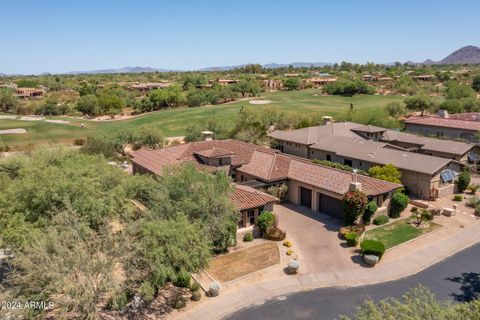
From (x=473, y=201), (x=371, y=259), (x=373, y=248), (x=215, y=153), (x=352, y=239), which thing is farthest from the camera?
(x=215, y=153)

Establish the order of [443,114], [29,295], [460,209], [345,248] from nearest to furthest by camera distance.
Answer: [29,295]
[345,248]
[460,209]
[443,114]

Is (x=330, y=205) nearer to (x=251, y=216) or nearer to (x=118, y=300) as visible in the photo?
(x=251, y=216)

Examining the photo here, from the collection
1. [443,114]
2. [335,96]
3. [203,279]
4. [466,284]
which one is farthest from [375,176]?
[335,96]

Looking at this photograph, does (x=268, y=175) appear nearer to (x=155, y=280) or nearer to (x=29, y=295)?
(x=155, y=280)

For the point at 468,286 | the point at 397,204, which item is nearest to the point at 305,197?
the point at 397,204

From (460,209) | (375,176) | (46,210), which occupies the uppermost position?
(46,210)

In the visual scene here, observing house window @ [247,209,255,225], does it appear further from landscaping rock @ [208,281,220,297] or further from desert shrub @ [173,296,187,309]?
desert shrub @ [173,296,187,309]
